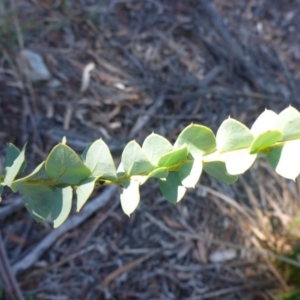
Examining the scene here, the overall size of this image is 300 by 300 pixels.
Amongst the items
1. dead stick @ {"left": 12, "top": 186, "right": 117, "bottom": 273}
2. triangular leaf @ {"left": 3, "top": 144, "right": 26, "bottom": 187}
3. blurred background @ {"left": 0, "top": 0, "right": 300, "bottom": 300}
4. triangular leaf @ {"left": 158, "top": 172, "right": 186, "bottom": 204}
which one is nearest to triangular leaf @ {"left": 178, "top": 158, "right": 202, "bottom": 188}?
triangular leaf @ {"left": 158, "top": 172, "right": 186, "bottom": 204}

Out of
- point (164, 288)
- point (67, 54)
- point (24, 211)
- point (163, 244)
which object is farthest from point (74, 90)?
point (164, 288)

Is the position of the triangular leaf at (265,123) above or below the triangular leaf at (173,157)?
above

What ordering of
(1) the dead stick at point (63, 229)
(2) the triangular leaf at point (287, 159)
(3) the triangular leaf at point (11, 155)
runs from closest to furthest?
(2) the triangular leaf at point (287, 159) → (3) the triangular leaf at point (11, 155) → (1) the dead stick at point (63, 229)

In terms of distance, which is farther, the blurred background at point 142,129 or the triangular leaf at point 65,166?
the blurred background at point 142,129

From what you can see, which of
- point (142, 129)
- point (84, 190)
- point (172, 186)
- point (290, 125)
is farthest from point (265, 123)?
point (142, 129)

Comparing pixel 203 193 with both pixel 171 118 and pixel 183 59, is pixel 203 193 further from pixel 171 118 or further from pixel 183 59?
pixel 183 59

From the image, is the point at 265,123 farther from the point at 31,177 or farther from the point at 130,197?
the point at 31,177

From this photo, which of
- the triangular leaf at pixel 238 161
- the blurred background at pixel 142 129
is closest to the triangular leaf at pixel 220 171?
the triangular leaf at pixel 238 161

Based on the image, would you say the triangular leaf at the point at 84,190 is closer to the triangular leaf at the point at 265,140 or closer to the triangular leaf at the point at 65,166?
the triangular leaf at the point at 65,166
